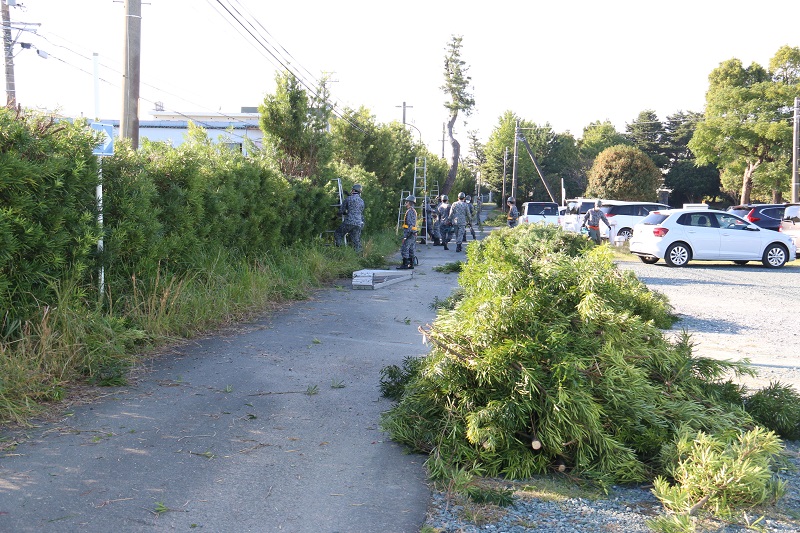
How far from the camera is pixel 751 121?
51.3 metres

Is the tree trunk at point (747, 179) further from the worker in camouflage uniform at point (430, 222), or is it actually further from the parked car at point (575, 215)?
the worker in camouflage uniform at point (430, 222)

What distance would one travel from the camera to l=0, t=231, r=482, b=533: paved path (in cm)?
384

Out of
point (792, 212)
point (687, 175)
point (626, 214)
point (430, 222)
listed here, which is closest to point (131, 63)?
point (430, 222)

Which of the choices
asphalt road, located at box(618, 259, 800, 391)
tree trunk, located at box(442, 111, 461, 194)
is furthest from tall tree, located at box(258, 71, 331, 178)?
tree trunk, located at box(442, 111, 461, 194)

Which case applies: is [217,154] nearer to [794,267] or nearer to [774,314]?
[774,314]

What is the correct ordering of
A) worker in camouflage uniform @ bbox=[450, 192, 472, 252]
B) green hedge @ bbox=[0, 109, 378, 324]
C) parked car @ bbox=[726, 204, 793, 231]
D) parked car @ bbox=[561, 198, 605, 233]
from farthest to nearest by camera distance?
parked car @ bbox=[726, 204, 793, 231]
parked car @ bbox=[561, 198, 605, 233]
worker in camouflage uniform @ bbox=[450, 192, 472, 252]
green hedge @ bbox=[0, 109, 378, 324]

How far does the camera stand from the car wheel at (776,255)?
19953mm

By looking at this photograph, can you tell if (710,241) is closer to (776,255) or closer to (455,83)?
(776,255)

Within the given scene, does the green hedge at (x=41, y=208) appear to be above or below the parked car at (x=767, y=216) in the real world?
below

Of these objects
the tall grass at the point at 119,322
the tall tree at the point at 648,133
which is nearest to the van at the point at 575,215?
the tall grass at the point at 119,322

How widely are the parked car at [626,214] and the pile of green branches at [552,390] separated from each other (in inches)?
914

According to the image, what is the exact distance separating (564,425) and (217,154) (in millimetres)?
9080

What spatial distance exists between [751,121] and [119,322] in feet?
177

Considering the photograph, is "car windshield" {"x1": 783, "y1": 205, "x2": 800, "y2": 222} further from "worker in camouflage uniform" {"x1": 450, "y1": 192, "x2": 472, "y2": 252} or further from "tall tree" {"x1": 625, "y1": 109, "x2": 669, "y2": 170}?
"tall tree" {"x1": 625, "y1": 109, "x2": 669, "y2": 170}
